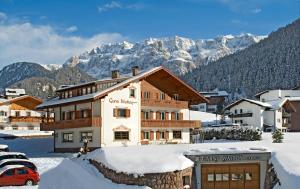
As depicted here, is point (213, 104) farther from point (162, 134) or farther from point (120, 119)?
point (120, 119)

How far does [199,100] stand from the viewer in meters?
56.9

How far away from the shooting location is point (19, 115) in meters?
80.6

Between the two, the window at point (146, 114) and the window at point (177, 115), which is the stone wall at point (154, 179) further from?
the window at point (177, 115)

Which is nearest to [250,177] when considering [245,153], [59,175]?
[245,153]

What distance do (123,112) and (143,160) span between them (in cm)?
1906

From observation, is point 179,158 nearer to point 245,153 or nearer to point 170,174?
point 170,174

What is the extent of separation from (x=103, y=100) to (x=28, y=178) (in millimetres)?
17355

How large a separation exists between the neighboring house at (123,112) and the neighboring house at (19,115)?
28.4m

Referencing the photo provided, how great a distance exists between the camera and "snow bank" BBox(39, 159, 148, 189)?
28.1 metres

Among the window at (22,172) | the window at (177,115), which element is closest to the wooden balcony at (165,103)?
the window at (177,115)

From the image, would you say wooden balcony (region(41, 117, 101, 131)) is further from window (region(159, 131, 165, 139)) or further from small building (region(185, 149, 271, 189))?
small building (region(185, 149, 271, 189))

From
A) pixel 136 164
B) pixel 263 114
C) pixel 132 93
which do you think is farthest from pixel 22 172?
pixel 263 114

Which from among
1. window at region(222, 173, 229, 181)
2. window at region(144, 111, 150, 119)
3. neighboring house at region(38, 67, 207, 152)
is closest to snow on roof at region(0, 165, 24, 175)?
window at region(222, 173, 229, 181)

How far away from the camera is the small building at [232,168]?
29984 millimetres
